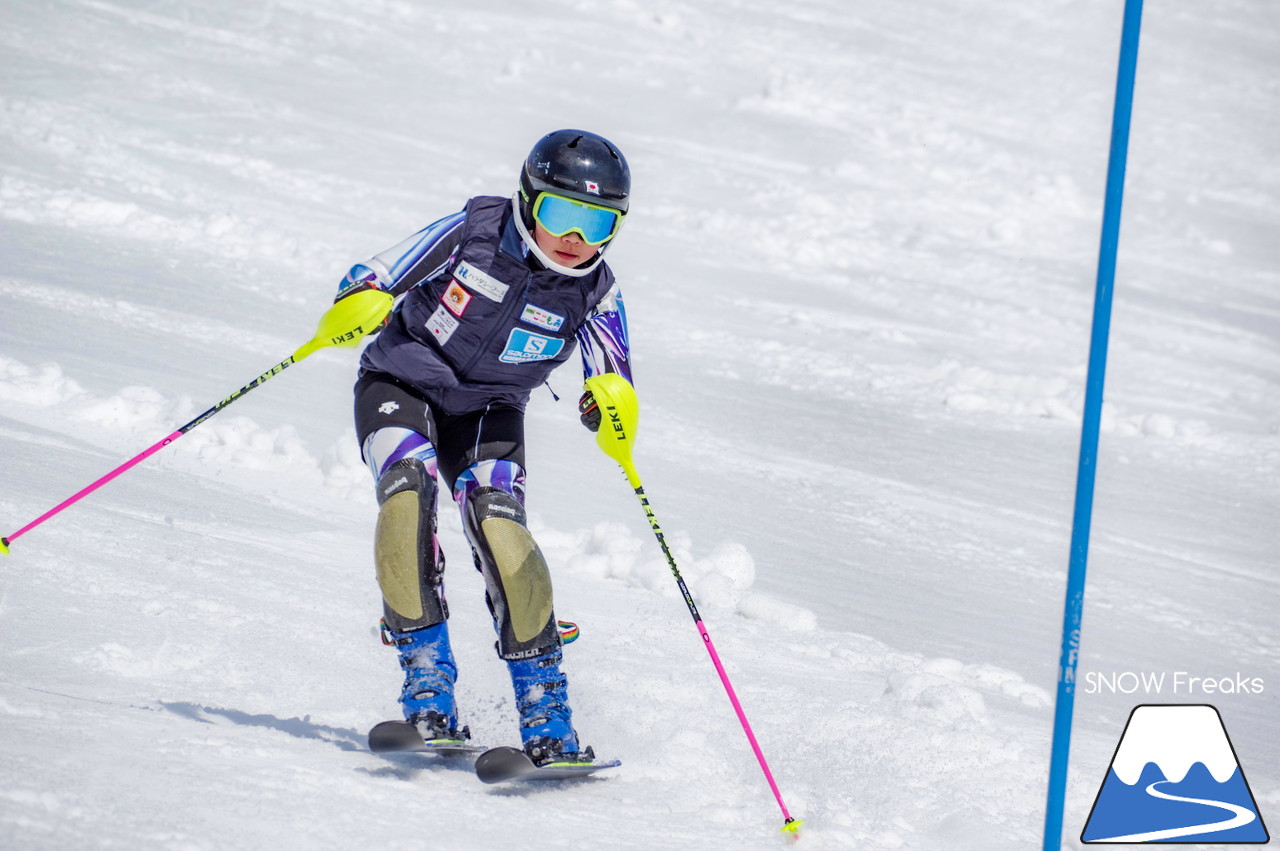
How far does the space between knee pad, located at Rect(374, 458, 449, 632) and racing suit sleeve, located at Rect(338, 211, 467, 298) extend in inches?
21.2

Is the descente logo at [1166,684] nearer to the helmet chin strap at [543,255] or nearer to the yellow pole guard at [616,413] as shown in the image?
the yellow pole guard at [616,413]

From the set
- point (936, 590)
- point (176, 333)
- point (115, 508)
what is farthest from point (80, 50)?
point (936, 590)

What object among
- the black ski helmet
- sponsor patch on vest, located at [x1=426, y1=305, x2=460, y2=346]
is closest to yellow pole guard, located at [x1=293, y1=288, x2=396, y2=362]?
sponsor patch on vest, located at [x1=426, y1=305, x2=460, y2=346]

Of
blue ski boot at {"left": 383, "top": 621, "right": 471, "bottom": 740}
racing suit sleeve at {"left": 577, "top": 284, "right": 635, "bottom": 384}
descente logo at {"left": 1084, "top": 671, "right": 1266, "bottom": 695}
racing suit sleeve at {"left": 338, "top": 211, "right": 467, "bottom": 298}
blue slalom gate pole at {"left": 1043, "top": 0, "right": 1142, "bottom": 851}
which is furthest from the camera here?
descente logo at {"left": 1084, "top": 671, "right": 1266, "bottom": 695}

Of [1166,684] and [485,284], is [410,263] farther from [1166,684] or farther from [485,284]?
[1166,684]

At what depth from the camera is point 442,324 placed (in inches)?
155

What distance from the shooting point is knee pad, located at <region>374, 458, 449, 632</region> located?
3.61m

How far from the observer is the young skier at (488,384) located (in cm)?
365

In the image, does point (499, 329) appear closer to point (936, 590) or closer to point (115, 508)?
point (115, 508)

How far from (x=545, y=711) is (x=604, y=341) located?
1128 mm

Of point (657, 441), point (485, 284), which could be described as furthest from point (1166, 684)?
point (485, 284)

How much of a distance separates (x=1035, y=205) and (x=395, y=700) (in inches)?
571

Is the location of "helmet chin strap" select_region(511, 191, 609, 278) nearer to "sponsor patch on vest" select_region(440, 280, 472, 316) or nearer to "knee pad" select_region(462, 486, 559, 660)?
"sponsor patch on vest" select_region(440, 280, 472, 316)

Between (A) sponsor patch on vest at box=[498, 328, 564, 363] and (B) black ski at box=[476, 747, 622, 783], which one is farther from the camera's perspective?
(A) sponsor patch on vest at box=[498, 328, 564, 363]
